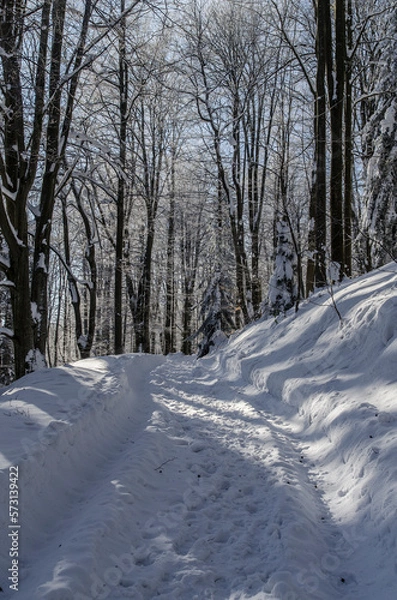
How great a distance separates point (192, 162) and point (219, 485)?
19.2m

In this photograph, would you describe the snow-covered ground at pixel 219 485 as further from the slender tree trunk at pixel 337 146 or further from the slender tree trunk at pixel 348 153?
the slender tree trunk at pixel 348 153

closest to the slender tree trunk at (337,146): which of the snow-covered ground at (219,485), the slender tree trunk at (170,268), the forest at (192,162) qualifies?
the forest at (192,162)

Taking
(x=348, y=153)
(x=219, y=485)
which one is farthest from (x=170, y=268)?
(x=219, y=485)

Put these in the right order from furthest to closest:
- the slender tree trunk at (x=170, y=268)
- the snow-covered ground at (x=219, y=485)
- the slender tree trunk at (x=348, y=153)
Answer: the slender tree trunk at (x=170, y=268) → the slender tree trunk at (x=348, y=153) → the snow-covered ground at (x=219, y=485)

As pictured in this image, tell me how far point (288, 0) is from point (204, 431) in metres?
17.7

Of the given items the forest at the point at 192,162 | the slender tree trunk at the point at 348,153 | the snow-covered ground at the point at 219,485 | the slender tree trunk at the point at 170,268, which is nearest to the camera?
the snow-covered ground at the point at 219,485

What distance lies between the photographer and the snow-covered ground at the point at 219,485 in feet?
8.50

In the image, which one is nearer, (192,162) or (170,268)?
(192,162)

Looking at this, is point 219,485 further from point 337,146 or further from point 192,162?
point 192,162

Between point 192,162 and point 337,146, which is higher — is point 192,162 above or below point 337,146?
above

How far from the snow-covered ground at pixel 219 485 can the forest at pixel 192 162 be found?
6.84ft

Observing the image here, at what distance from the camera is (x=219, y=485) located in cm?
396

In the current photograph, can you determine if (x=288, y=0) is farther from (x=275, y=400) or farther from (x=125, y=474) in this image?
(x=125, y=474)

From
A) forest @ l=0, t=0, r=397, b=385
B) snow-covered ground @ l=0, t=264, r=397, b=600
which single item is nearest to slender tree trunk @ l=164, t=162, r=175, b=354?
forest @ l=0, t=0, r=397, b=385
